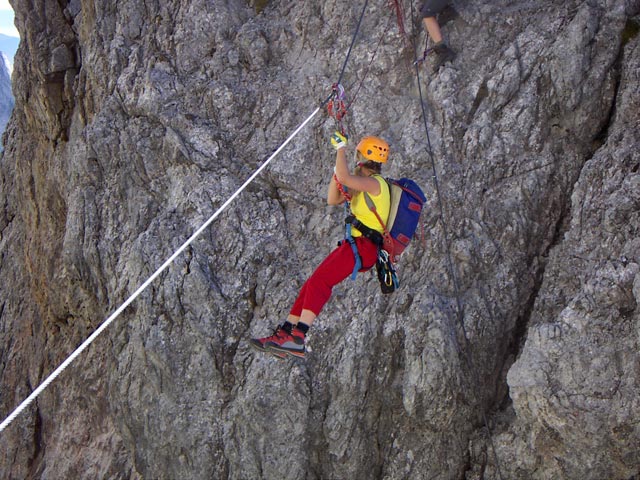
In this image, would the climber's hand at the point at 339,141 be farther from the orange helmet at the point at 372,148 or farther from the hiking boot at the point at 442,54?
the hiking boot at the point at 442,54

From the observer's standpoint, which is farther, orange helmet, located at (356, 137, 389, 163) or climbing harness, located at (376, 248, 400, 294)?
climbing harness, located at (376, 248, 400, 294)

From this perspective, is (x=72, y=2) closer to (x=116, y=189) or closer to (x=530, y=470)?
(x=116, y=189)

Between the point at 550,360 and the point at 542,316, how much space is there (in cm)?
92

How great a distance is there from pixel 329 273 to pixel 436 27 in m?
4.54

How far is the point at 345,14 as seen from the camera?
10.2 meters

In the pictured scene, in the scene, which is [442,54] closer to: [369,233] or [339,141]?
[339,141]

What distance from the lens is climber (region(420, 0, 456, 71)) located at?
9.30 m

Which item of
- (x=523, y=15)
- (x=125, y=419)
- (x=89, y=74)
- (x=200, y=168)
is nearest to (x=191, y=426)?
(x=125, y=419)

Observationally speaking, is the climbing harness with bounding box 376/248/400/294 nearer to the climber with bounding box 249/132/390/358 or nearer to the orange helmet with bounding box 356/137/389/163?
the climber with bounding box 249/132/390/358

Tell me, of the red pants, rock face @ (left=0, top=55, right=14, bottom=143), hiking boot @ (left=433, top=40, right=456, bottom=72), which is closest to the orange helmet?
the red pants

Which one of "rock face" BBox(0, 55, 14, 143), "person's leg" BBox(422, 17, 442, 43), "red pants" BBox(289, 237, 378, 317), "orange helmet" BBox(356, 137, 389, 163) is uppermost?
A: "rock face" BBox(0, 55, 14, 143)

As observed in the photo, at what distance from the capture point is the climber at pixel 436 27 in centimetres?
930

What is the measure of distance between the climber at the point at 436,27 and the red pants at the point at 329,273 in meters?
3.82

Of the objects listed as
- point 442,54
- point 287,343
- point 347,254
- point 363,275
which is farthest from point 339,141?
point 442,54
